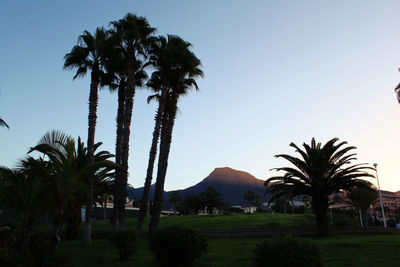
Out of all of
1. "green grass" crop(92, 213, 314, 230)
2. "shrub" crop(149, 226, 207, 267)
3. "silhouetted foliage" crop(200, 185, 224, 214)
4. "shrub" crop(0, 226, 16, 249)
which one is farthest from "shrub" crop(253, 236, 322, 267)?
"silhouetted foliage" crop(200, 185, 224, 214)

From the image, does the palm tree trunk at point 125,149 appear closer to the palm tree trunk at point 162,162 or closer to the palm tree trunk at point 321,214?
the palm tree trunk at point 162,162

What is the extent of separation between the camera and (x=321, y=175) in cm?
2295

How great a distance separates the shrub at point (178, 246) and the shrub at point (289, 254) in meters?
2.90

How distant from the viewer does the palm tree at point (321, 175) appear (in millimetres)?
22734

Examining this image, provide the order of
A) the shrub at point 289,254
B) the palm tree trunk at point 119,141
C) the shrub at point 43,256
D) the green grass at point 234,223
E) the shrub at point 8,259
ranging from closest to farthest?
the shrub at point 289,254 → the shrub at point 8,259 → the shrub at point 43,256 → the palm tree trunk at point 119,141 → the green grass at point 234,223

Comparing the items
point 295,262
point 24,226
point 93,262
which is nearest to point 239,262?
point 295,262

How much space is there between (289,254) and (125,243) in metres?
7.66

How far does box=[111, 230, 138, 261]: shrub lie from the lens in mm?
13172

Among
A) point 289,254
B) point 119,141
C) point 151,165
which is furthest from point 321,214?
point 289,254

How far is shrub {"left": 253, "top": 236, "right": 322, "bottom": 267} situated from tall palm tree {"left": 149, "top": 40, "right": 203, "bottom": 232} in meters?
15.3

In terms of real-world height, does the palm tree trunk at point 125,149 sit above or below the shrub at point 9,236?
above

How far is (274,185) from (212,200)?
83.3 m

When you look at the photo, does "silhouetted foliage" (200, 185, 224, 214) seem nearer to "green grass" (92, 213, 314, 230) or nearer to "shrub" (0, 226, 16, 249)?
"green grass" (92, 213, 314, 230)

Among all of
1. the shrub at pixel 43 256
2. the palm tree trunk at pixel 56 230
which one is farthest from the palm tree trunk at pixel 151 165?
the palm tree trunk at pixel 56 230
